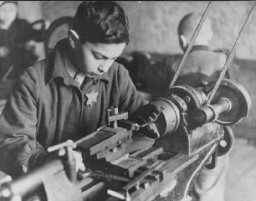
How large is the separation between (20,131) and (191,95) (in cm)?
78

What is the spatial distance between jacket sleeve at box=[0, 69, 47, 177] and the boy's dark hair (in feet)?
1.15

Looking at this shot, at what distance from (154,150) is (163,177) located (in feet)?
0.79

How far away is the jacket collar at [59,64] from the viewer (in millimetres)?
1675

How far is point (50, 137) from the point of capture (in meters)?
1.80

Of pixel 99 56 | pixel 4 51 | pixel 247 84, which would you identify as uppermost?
pixel 99 56

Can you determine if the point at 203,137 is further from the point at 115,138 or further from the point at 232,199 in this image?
the point at 232,199

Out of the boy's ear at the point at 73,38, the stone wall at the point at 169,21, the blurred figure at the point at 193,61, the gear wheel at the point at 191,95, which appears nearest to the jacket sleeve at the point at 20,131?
the boy's ear at the point at 73,38

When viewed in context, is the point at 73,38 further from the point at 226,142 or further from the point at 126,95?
the point at 226,142


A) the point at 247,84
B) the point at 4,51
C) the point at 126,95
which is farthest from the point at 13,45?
the point at 247,84

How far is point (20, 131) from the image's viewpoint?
1503mm

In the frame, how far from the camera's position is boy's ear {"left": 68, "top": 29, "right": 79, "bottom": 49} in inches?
63.1

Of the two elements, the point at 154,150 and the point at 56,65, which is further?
the point at 56,65

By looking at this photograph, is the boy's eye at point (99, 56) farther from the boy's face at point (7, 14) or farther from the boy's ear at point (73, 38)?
the boy's face at point (7, 14)

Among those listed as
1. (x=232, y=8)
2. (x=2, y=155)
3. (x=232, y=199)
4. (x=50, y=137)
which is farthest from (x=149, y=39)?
(x=2, y=155)
